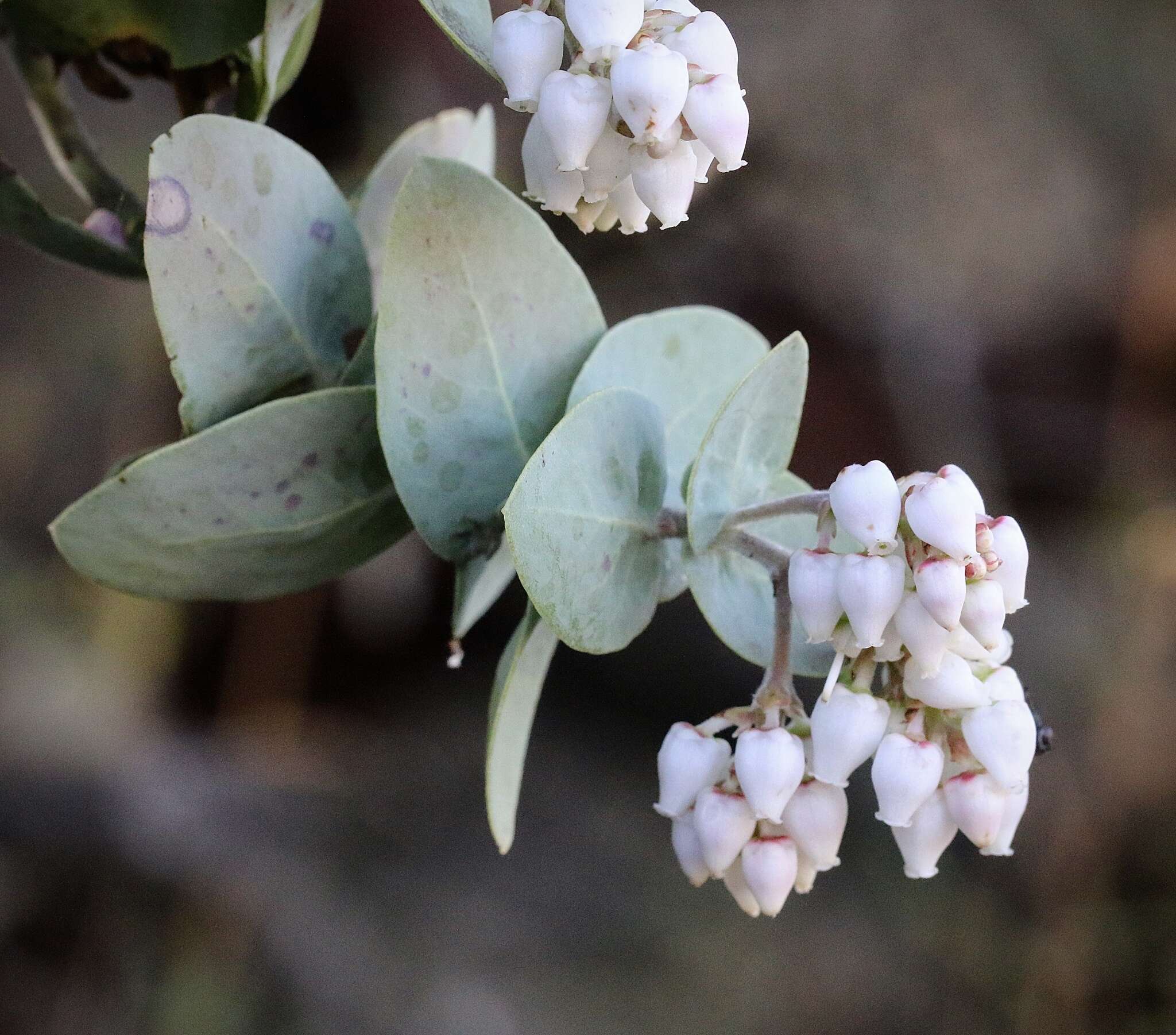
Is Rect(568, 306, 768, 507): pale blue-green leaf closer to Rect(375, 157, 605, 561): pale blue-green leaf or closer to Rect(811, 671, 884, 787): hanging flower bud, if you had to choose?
Rect(375, 157, 605, 561): pale blue-green leaf

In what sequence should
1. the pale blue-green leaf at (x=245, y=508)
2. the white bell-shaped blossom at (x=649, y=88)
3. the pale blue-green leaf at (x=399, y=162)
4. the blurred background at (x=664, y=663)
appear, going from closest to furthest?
the white bell-shaped blossom at (x=649, y=88)
the pale blue-green leaf at (x=245, y=508)
the pale blue-green leaf at (x=399, y=162)
the blurred background at (x=664, y=663)

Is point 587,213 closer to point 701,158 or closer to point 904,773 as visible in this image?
point 701,158

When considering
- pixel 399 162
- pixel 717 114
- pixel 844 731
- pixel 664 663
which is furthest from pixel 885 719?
pixel 664 663

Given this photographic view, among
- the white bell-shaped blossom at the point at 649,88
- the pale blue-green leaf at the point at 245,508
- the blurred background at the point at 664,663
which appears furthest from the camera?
the blurred background at the point at 664,663

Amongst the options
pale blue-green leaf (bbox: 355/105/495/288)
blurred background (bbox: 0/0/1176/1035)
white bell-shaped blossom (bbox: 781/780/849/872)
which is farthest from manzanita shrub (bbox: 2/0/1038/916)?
blurred background (bbox: 0/0/1176/1035)

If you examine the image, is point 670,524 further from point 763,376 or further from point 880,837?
point 880,837

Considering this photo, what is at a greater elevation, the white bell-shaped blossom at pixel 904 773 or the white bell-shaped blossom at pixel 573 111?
the white bell-shaped blossom at pixel 573 111

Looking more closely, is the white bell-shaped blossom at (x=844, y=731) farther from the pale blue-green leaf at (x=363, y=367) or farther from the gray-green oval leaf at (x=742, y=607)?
the pale blue-green leaf at (x=363, y=367)

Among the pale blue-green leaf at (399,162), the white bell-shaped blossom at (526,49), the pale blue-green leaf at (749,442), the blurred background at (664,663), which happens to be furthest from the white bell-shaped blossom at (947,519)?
the blurred background at (664,663)
